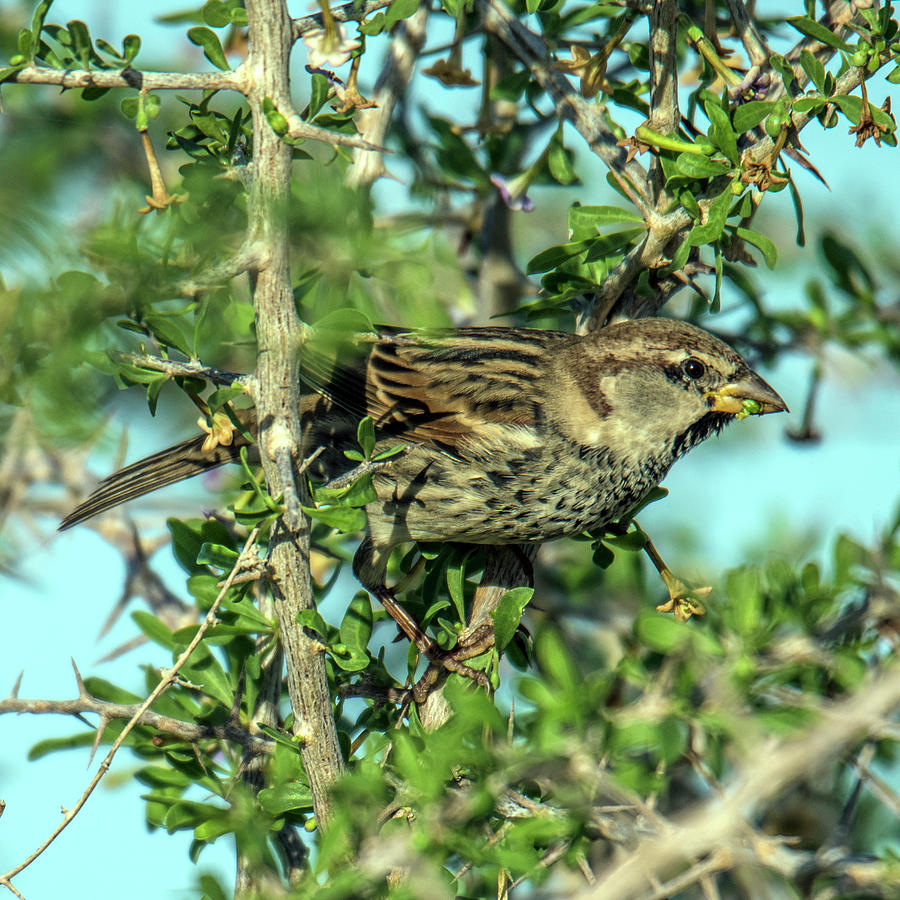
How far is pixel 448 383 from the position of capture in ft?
12.1

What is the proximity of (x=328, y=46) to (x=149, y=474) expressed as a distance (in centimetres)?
169

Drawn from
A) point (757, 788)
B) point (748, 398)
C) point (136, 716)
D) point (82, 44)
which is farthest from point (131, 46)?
point (748, 398)

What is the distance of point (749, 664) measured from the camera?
2.08 m

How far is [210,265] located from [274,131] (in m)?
0.34

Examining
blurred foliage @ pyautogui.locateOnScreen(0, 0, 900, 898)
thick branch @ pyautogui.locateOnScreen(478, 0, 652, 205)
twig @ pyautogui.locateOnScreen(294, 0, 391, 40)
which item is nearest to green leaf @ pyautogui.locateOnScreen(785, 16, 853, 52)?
blurred foliage @ pyautogui.locateOnScreen(0, 0, 900, 898)

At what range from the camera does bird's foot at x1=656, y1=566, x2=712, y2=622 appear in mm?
3162

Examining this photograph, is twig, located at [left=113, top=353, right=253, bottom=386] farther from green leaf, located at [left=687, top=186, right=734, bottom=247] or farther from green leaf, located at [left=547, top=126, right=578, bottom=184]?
green leaf, located at [left=547, top=126, right=578, bottom=184]

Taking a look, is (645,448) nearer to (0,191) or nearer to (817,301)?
(817,301)

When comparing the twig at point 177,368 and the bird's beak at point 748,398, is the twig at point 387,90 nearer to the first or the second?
the twig at point 177,368

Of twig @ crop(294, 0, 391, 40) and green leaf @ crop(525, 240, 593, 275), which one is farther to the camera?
green leaf @ crop(525, 240, 593, 275)

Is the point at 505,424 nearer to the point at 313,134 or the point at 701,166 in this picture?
the point at 701,166

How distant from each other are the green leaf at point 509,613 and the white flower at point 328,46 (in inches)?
49.9

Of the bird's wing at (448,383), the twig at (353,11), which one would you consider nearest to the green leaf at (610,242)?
the bird's wing at (448,383)

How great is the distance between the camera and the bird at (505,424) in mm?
3350
